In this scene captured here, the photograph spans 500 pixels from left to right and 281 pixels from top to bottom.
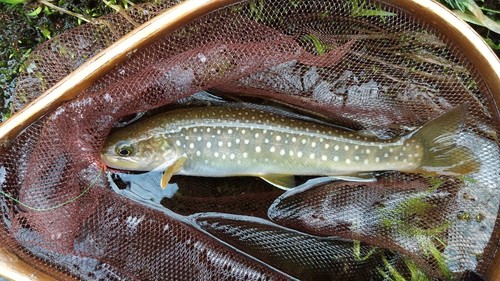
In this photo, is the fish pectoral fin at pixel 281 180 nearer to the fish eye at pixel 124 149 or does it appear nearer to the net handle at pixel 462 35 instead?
the fish eye at pixel 124 149

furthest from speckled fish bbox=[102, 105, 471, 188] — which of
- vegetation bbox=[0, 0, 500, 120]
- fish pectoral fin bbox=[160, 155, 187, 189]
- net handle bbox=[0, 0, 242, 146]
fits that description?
vegetation bbox=[0, 0, 500, 120]

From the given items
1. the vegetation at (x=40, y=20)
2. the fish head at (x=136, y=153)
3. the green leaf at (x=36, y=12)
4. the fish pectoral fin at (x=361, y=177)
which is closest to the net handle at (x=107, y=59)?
the fish head at (x=136, y=153)

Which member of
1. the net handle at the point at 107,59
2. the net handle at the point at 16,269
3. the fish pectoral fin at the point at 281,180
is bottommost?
the net handle at the point at 16,269

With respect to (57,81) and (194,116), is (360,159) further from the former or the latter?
(57,81)

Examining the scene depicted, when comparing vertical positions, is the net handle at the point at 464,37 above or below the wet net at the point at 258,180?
above

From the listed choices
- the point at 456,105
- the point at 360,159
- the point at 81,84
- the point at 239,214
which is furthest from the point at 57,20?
the point at 456,105

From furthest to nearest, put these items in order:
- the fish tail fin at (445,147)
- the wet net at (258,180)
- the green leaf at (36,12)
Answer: the green leaf at (36,12)
the fish tail fin at (445,147)
the wet net at (258,180)

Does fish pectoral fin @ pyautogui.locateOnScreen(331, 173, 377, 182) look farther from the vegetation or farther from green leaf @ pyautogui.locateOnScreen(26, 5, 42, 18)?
green leaf @ pyautogui.locateOnScreen(26, 5, 42, 18)

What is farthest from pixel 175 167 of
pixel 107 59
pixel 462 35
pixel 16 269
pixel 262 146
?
pixel 462 35

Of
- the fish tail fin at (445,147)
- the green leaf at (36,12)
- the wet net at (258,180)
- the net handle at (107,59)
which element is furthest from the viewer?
the green leaf at (36,12)
